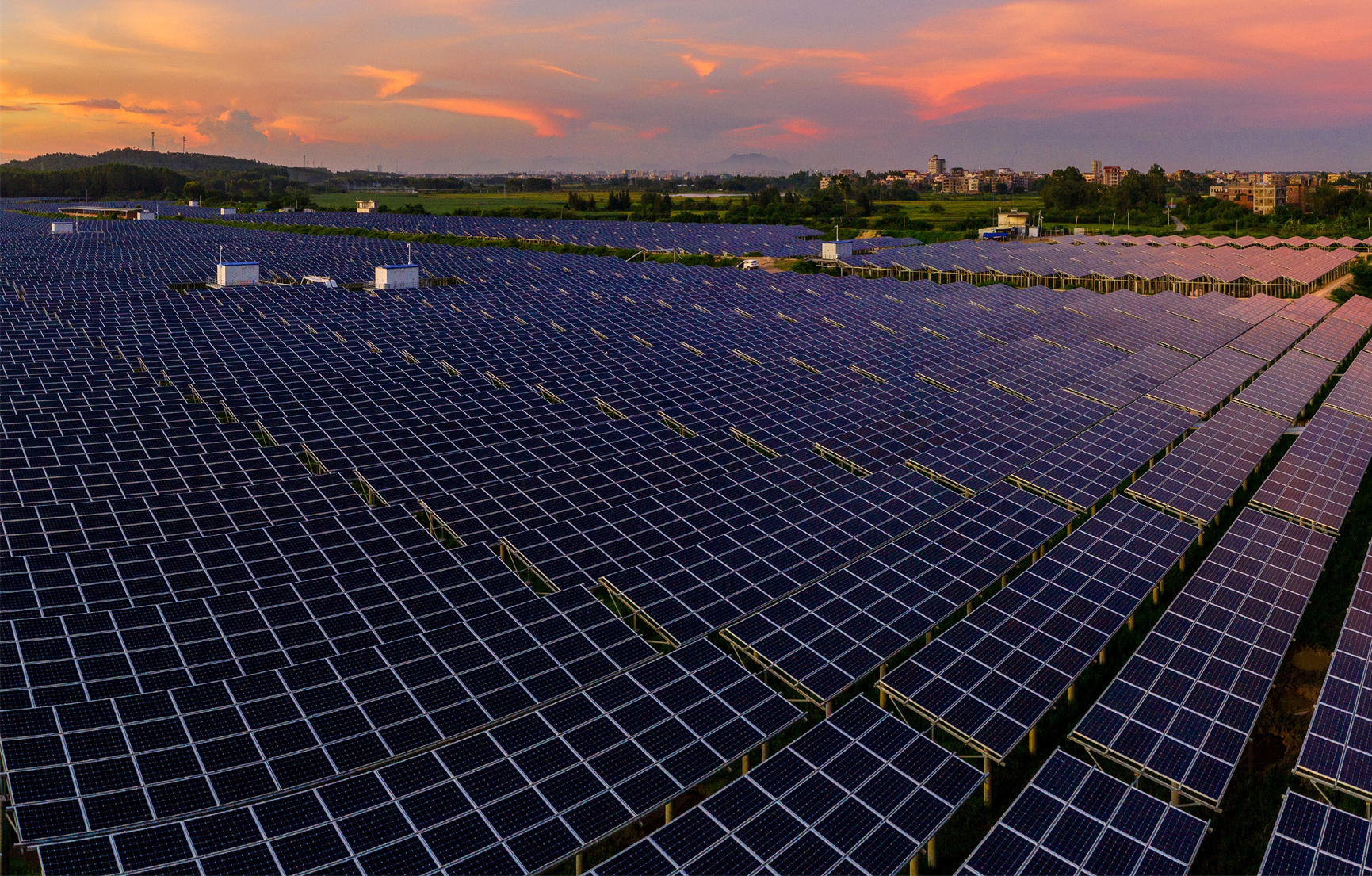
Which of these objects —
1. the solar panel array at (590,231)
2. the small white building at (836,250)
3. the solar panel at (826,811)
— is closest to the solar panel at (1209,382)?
the solar panel at (826,811)

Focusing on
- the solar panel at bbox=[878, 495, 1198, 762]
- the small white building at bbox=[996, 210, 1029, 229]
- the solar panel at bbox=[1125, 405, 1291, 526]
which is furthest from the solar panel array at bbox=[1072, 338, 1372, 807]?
the small white building at bbox=[996, 210, 1029, 229]

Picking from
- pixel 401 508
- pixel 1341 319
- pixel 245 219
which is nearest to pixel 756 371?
pixel 401 508

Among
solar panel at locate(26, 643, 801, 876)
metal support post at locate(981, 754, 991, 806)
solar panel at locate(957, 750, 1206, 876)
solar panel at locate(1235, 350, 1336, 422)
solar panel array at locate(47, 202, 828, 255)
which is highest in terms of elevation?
solar panel array at locate(47, 202, 828, 255)

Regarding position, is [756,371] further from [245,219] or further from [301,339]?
[245,219]

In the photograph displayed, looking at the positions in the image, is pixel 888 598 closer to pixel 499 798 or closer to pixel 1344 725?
pixel 1344 725

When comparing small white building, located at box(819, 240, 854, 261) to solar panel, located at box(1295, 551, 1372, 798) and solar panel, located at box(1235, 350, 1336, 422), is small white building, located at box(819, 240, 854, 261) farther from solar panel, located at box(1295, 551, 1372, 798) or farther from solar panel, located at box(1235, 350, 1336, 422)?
solar panel, located at box(1295, 551, 1372, 798)

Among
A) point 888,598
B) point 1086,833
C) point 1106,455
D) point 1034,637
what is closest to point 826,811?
point 1086,833

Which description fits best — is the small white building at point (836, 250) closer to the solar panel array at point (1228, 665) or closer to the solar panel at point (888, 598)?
the solar panel array at point (1228, 665)
